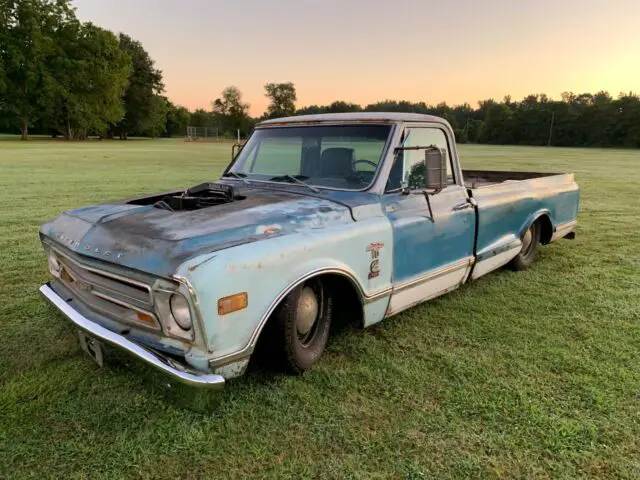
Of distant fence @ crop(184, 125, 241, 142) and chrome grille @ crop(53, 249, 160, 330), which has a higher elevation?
distant fence @ crop(184, 125, 241, 142)

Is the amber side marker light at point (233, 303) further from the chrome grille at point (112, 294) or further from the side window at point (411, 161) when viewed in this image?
the side window at point (411, 161)

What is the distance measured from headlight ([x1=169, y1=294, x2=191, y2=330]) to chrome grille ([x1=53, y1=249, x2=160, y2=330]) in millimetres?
142

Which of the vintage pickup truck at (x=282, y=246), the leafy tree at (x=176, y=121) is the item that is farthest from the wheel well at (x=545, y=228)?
the leafy tree at (x=176, y=121)

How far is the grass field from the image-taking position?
7.63 ft

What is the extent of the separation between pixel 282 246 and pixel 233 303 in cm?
44

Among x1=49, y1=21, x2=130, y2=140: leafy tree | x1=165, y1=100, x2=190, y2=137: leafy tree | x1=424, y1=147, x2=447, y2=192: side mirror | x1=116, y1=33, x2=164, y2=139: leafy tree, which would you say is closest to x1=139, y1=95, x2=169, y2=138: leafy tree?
x1=116, y1=33, x2=164, y2=139: leafy tree

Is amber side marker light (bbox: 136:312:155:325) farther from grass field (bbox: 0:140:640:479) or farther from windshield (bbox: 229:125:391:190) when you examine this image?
windshield (bbox: 229:125:391:190)

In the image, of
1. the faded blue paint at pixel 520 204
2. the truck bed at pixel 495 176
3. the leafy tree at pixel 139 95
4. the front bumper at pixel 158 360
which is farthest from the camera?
the leafy tree at pixel 139 95

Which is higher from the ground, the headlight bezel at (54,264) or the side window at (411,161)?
the side window at (411,161)

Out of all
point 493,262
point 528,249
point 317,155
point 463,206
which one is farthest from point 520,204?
point 317,155

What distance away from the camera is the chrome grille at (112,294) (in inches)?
98.4

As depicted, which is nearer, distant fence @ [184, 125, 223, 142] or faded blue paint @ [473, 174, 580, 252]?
faded blue paint @ [473, 174, 580, 252]

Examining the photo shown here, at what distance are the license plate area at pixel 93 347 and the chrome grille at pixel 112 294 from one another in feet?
0.55

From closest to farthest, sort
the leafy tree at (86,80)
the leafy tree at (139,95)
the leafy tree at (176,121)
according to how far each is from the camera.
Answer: the leafy tree at (86,80)
the leafy tree at (139,95)
the leafy tree at (176,121)
